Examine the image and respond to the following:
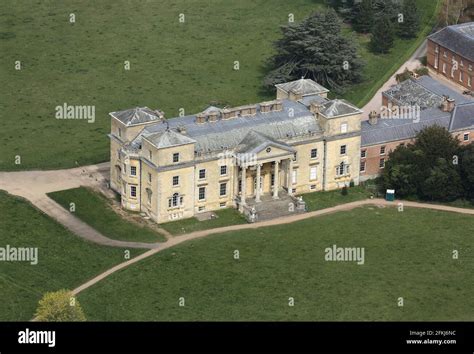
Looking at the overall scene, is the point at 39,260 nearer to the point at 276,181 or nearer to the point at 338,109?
the point at 276,181

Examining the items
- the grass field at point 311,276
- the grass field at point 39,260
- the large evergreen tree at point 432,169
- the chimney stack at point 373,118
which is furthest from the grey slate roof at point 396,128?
the grass field at point 39,260

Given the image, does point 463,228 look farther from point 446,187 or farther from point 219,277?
point 219,277

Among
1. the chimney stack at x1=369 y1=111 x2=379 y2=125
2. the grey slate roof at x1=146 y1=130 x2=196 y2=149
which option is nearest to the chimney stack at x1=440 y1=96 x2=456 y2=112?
the chimney stack at x1=369 y1=111 x2=379 y2=125

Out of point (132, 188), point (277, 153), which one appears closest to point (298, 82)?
point (277, 153)

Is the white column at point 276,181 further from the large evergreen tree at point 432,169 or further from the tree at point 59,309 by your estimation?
the tree at point 59,309

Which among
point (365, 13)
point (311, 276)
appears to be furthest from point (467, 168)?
point (365, 13)

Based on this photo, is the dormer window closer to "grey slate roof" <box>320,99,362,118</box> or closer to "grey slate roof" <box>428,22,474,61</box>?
"grey slate roof" <box>320,99,362,118</box>
